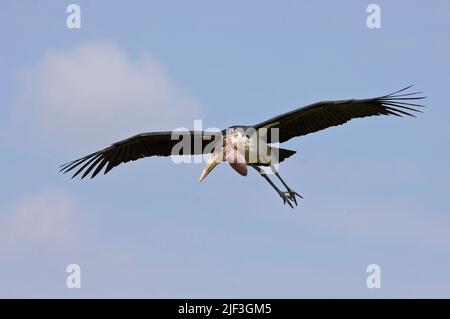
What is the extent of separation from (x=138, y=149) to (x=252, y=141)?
324 cm

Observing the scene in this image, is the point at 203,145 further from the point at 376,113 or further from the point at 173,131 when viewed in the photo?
the point at 376,113

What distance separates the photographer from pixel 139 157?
22922 millimetres

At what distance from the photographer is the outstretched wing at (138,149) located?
861 inches

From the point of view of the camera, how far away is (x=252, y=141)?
2105 centimetres

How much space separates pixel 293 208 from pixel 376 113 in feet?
10.3

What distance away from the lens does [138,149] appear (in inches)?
895

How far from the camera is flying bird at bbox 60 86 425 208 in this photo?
2083 cm

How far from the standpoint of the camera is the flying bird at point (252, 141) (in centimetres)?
2083
